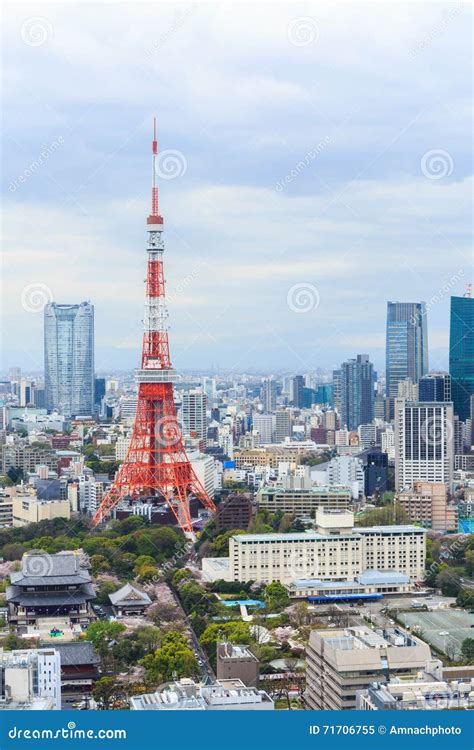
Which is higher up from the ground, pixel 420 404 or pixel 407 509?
pixel 420 404

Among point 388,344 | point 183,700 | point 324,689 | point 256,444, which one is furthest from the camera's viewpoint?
point 388,344

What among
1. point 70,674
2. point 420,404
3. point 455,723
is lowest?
point 70,674

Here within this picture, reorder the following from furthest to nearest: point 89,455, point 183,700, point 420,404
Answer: point 89,455 → point 420,404 → point 183,700

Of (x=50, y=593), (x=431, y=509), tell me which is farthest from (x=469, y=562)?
(x=50, y=593)

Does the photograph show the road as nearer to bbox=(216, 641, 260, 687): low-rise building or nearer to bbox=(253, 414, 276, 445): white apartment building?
bbox=(216, 641, 260, 687): low-rise building

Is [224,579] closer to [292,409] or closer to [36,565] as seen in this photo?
[36,565]

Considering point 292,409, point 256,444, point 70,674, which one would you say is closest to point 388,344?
point 292,409

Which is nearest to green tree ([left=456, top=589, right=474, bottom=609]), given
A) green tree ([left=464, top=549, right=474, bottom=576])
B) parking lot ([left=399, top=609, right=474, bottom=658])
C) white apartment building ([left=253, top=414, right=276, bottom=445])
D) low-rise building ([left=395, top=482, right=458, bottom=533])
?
parking lot ([left=399, top=609, right=474, bottom=658])

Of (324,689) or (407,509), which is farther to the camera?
(407,509)
